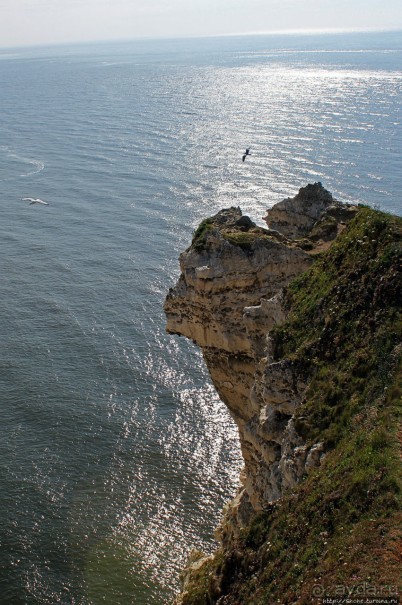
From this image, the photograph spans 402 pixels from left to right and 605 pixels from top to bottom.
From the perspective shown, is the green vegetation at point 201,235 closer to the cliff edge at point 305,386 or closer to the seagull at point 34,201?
the cliff edge at point 305,386

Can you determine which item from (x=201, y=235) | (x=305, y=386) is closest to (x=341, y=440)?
(x=305, y=386)

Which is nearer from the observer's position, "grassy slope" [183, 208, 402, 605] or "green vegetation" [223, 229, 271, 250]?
"grassy slope" [183, 208, 402, 605]

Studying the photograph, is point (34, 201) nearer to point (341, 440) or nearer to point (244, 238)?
point (244, 238)

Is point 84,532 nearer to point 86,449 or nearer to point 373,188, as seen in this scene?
point 86,449

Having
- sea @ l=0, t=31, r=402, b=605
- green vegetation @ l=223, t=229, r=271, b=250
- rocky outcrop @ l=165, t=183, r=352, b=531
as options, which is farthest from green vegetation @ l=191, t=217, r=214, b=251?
sea @ l=0, t=31, r=402, b=605

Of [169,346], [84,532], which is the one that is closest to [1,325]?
[169,346]

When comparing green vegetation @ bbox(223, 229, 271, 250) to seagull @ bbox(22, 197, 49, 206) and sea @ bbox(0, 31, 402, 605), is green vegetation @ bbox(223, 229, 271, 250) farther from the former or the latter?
seagull @ bbox(22, 197, 49, 206)
